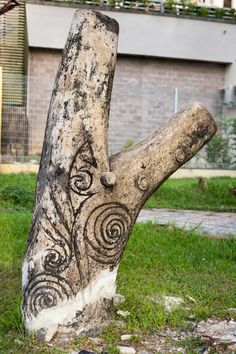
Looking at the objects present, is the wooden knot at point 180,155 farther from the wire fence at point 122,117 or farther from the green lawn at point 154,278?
the wire fence at point 122,117

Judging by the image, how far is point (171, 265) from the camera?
492cm

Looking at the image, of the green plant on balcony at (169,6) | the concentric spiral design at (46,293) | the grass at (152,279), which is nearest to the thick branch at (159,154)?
the concentric spiral design at (46,293)

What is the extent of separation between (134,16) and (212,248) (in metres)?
12.0

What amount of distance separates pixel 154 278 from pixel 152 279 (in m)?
0.06

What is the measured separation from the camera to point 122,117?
15.5 metres

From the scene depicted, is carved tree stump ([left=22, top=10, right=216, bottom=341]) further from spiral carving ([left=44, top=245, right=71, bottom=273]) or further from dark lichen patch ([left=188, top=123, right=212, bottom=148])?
dark lichen patch ([left=188, top=123, right=212, bottom=148])

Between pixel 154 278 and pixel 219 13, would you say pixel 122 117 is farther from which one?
pixel 154 278

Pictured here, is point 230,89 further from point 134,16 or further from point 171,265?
point 171,265

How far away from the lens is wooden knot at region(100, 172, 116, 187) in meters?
3.07

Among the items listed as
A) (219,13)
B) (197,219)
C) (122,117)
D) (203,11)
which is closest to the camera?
(197,219)

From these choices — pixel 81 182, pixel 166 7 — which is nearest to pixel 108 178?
pixel 81 182

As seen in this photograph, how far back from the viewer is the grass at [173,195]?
28.0 ft

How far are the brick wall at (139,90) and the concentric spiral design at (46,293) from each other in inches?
401

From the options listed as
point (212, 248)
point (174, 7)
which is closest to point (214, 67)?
point (174, 7)
